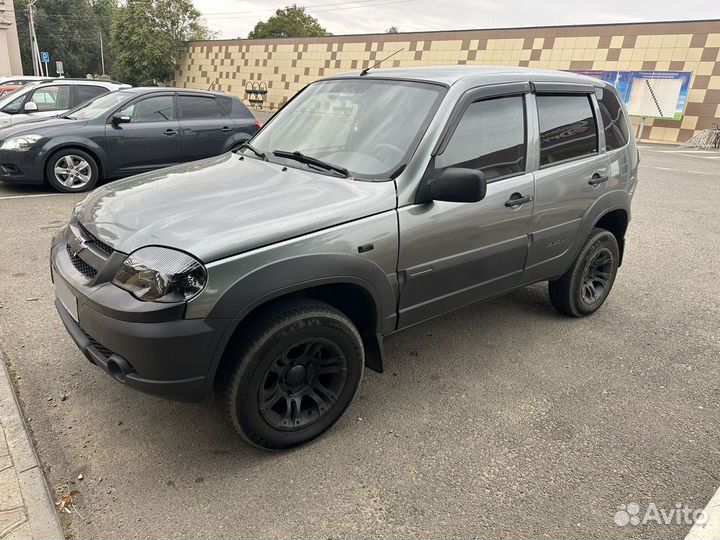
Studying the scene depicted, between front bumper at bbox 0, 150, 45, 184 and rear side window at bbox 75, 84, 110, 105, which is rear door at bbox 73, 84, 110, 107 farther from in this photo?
front bumper at bbox 0, 150, 45, 184

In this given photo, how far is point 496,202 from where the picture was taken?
10.4 ft

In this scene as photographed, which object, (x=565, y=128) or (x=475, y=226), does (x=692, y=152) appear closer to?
(x=565, y=128)

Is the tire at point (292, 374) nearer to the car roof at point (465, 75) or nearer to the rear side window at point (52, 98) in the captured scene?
the car roof at point (465, 75)

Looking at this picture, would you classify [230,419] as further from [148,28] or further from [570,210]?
[148,28]

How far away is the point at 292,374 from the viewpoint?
8.42ft

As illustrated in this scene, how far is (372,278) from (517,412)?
1.21 metres

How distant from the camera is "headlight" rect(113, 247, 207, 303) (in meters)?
2.17

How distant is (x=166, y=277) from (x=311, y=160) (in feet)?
4.09

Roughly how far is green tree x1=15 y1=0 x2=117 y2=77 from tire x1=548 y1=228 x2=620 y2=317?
201 feet

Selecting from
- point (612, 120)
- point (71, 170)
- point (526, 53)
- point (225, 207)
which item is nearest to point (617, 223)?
point (612, 120)

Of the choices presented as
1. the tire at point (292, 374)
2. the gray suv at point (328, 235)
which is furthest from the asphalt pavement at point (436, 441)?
the gray suv at point (328, 235)

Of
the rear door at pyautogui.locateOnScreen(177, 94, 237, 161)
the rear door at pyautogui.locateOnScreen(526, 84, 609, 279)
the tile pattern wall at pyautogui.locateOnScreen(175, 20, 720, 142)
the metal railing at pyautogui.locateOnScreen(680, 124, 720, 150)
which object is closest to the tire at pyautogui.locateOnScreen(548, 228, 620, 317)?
the rear door at pyautogui.locateOnScreen(526, 84, 609, 279)

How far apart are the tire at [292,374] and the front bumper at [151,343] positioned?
16cm

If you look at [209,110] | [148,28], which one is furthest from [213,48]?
[209,110]
